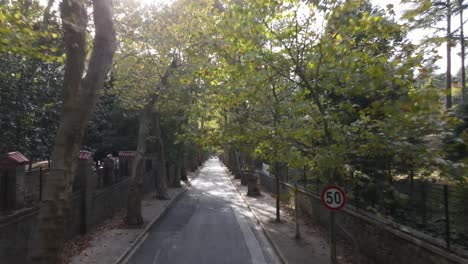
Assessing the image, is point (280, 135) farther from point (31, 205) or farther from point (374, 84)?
point (31, 205)

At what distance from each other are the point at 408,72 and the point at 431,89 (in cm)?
107

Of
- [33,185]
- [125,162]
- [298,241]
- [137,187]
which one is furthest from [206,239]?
[125,162]

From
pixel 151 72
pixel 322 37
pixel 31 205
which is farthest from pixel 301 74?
pixel 151 72

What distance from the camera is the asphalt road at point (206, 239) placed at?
10906 millimetres

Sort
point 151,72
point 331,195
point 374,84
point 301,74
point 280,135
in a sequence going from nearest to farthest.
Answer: point 374,84
point 331,195
point 301,74
point 280,135
point 151,72

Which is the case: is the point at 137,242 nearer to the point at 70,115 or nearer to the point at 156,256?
the point at 156,256

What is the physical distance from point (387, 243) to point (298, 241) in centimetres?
402

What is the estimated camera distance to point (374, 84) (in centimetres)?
699

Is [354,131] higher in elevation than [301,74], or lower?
lower

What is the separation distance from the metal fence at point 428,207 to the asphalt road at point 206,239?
11.4 feet

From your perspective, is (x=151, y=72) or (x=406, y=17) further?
(x=151, y=72)

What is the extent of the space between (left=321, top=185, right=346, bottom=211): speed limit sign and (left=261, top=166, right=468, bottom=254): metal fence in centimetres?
47

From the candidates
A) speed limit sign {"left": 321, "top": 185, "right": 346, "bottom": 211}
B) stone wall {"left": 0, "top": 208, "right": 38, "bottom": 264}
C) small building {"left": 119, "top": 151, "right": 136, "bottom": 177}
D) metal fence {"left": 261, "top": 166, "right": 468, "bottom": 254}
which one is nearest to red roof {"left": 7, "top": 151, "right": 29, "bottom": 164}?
stone wall {"left": 0, "top": 208, "right": 38, "bottom": 264}

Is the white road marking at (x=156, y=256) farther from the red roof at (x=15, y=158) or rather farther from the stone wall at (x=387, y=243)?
the stone wall at (x=387, y=243)
